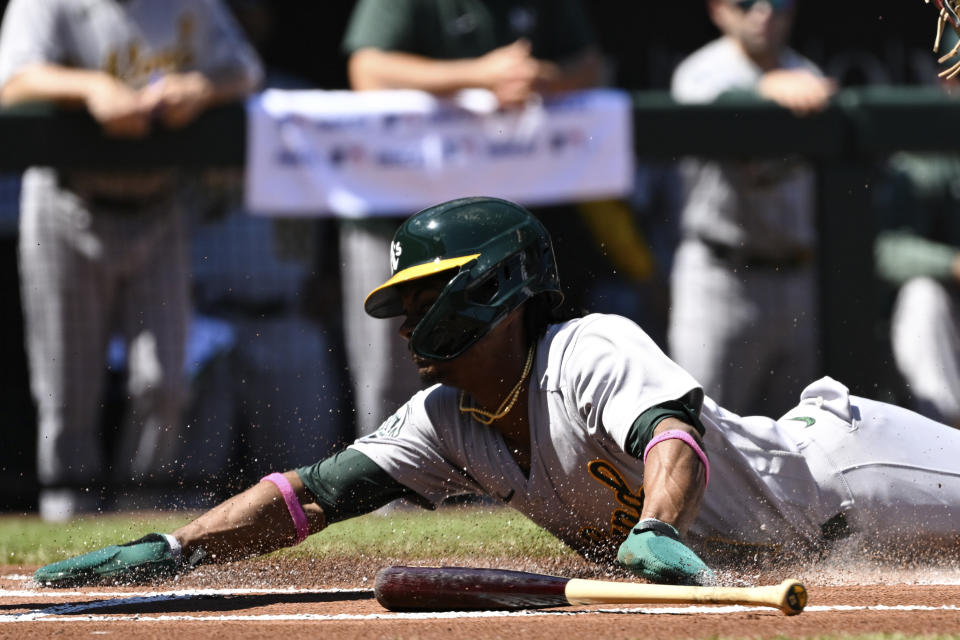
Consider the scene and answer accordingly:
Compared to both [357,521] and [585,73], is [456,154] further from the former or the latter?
[357,521]

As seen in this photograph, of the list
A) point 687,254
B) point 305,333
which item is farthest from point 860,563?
point 305,333

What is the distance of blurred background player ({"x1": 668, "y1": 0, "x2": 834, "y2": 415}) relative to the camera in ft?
21.7

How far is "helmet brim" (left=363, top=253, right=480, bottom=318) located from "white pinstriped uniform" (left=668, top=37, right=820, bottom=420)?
108 inches

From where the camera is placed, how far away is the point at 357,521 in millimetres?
5227

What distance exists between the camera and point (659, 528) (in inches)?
133

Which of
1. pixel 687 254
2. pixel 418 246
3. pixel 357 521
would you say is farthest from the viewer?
pixel 687 254

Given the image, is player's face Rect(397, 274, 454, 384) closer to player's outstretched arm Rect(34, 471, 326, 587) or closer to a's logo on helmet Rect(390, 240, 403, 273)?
a's logo on helmet Rect(390, 240, 403, 273)

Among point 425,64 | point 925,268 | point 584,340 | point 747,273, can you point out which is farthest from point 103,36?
point 925,268

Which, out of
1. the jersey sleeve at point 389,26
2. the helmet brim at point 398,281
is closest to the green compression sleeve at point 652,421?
the helmet brim at point 398,281

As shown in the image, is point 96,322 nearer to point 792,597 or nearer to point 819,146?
→ point 819,146

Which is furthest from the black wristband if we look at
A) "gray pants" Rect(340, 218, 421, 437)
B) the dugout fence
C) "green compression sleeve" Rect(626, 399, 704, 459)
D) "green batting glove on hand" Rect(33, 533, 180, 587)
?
the dugout fence

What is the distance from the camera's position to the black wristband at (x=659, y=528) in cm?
338

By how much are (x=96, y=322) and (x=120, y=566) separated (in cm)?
226

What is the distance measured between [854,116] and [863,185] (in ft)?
0.97
